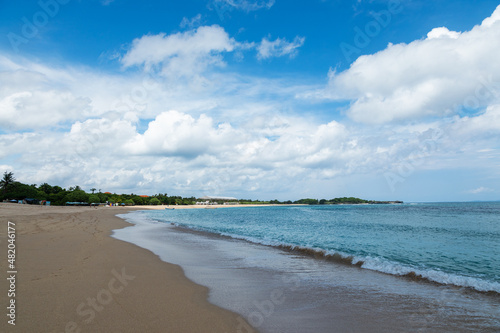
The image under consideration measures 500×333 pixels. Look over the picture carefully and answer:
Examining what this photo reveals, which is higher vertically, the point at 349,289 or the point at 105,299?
the point at 105,299

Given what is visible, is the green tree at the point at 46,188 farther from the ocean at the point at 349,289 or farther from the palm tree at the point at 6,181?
the ocean at the point at 349,289

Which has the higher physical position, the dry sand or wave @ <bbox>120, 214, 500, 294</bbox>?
the dry sand

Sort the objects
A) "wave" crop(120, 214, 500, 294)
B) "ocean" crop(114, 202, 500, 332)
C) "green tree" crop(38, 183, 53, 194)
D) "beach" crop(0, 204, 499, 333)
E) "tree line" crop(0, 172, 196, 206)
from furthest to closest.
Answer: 1. "green tree" crop(38, 183, 53, 194)
2. "tree line" crop(0, 172, 196, 206)
3. "wave" crop(120, 214, 500, 294)
4. "ocean" crop(114, 202, 500, 332)
5. "beach" crop(0, 204, 499, 333)

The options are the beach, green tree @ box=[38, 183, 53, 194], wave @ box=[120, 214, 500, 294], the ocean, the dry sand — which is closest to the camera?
the dry sand

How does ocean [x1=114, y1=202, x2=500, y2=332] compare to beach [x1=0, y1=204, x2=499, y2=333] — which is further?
ocean [x1=114, y1=202, x2=500, y2=332]

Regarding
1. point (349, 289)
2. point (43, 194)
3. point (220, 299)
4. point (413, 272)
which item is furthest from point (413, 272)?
point (43, 194)

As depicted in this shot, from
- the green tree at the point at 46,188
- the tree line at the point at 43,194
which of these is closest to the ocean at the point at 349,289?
the tree line at the point at 43,194

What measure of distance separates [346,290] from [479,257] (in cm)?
1207

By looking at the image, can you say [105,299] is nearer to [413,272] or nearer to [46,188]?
[413,272]

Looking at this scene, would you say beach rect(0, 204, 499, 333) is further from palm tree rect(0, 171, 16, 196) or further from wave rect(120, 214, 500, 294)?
palm tree rect(0, 171, 16, 196)

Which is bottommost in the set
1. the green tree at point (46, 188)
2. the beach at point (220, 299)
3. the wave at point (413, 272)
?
the wave at point (413, 272)

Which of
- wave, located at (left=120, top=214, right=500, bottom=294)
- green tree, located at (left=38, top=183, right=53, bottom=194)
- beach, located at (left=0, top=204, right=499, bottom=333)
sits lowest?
wave, located at (left=120, top=214, right=500, bottom=294)

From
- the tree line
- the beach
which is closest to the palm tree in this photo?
the tree line

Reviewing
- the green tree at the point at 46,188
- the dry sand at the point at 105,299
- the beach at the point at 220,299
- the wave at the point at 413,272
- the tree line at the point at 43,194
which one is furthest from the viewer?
the green tree at the point at 46,188
